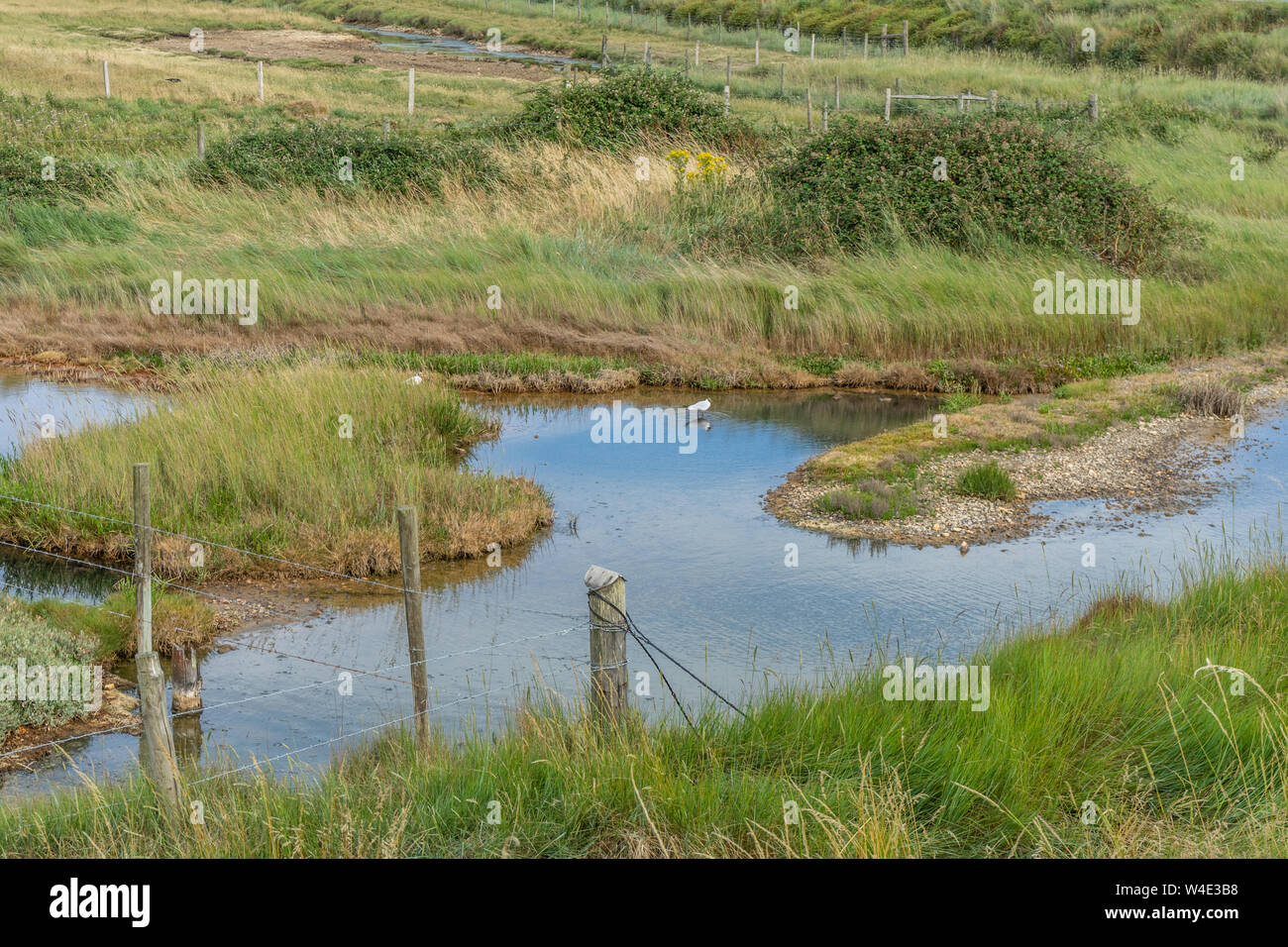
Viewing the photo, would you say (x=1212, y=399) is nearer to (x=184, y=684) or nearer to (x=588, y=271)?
(x=588, y=271)

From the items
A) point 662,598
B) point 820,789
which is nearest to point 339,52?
point 662,598

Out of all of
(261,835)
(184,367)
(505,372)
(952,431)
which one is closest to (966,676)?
(261,835)

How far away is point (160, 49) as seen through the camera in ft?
190

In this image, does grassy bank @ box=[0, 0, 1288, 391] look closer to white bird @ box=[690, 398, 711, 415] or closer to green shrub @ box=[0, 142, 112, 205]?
green shrub @ box=[0, 142, 112, 205]

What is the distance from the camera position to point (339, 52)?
5841 cm

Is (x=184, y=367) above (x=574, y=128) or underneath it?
underneath

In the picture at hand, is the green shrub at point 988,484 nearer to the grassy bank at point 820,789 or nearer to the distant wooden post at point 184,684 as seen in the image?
the grassy bank at point 820,789

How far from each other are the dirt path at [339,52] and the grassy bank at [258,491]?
3882 centimetres

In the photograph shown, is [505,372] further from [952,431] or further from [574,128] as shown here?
[574,128]

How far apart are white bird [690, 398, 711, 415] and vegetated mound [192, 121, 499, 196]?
10.1 m

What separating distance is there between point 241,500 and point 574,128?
53.2 feet

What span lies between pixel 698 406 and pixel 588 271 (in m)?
5.18

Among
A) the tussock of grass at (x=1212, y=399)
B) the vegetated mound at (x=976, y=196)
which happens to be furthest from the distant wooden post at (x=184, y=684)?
the vegetated mound at (x=976, y=196)

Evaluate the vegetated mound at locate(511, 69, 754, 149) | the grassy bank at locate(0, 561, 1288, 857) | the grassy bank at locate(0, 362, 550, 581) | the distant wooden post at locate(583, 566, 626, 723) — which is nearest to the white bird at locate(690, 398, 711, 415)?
the grassy bank at locate(0, 362, 550, 581)
